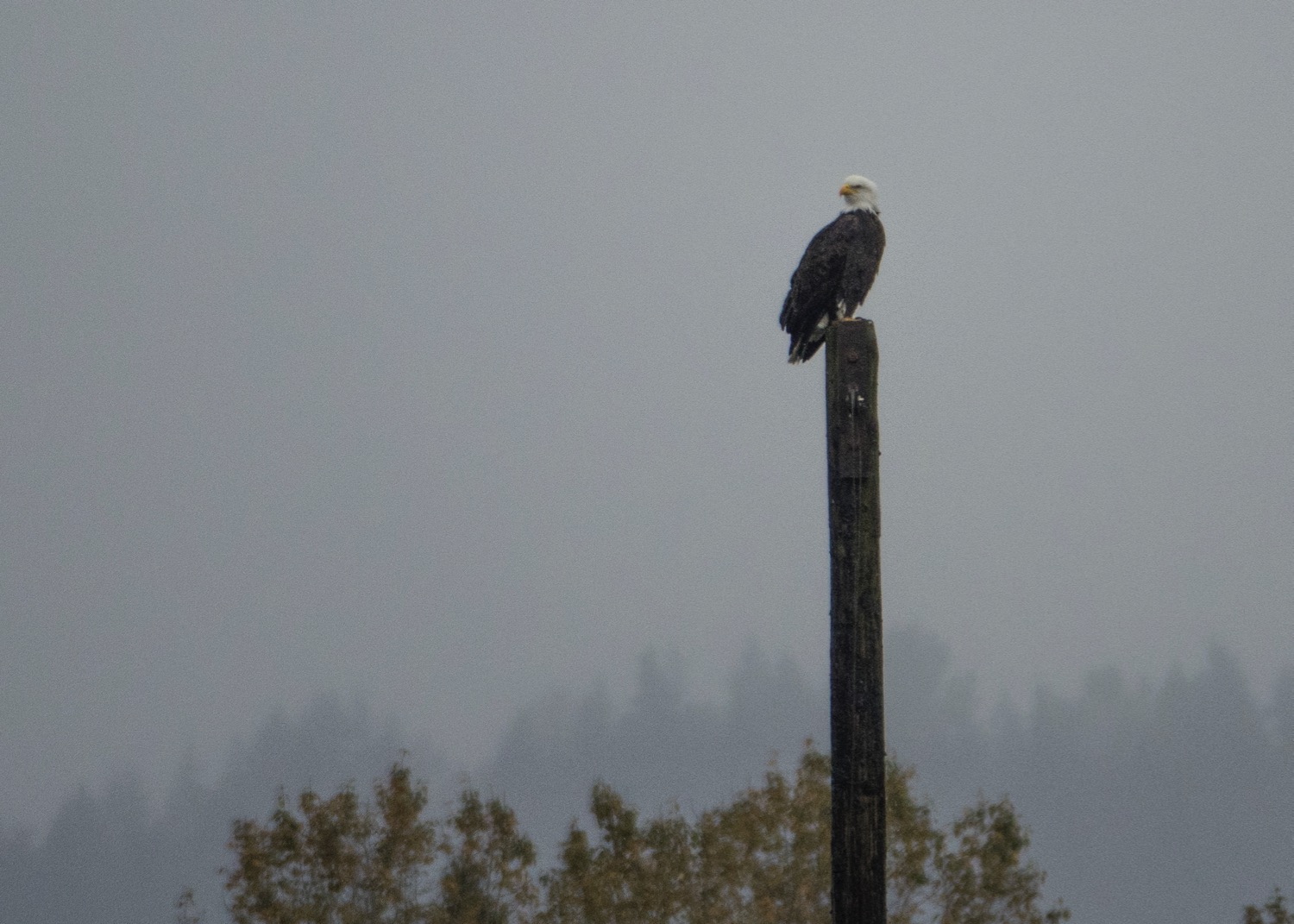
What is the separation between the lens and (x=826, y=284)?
12.7 m

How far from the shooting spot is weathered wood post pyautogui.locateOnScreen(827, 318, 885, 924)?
6.66 meters

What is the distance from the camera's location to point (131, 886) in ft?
400

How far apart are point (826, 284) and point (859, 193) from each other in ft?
7.79

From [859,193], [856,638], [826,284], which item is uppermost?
[859,193]

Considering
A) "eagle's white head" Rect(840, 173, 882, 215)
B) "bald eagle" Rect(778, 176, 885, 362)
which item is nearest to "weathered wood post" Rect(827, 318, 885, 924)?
"bald eagle" Rect(778, 176, 885, 362)

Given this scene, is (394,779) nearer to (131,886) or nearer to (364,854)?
(364,854)

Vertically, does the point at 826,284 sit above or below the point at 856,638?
above

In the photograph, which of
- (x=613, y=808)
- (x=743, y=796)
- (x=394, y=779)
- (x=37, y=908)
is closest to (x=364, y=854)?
(x=394, y=779)

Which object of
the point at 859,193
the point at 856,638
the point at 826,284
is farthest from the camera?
the point at 859,193

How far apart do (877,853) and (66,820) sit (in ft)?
488

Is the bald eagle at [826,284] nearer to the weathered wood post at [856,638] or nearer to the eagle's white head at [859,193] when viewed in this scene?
the eagle's white head at [859,193]

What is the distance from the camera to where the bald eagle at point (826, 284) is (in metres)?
12.7

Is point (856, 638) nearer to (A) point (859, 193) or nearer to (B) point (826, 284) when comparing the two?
(B) point (826, 284)

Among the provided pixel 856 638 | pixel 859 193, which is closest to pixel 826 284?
pixel 859 193
